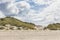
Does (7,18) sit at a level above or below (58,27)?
above

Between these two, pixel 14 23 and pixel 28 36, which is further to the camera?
pixel 14 23

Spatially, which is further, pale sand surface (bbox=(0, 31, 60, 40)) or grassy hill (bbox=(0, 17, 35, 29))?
grassy hill (bbox=(0, 17, 35, 29))

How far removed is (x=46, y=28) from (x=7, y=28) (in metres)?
3.70

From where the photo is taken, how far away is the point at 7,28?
19.4 m

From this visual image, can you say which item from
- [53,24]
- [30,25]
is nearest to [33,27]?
→ [30,25]

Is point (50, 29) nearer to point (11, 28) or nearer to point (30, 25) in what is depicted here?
point (30, 25)

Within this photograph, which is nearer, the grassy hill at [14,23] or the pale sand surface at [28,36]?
the pale sand surface at [28,36]

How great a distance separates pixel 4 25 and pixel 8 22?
0.76 metres

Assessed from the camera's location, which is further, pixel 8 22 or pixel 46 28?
pixel 8 22

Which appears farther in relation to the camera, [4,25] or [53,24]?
[4,25]

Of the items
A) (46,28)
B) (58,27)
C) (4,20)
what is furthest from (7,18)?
(58,27)

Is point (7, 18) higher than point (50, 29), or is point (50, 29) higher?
point (7, 18)

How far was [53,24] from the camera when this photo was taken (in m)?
19.0

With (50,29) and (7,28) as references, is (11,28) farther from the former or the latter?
(50,29)
